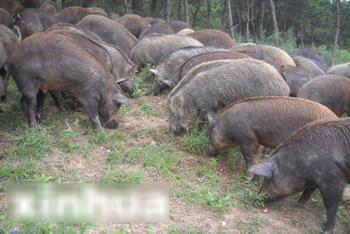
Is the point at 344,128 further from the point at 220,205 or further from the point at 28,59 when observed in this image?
the point at 28,59

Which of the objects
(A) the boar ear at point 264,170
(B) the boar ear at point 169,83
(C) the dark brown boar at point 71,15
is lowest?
(A) the boar ear at point 264,170

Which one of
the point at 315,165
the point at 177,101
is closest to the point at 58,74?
the point at 177,101

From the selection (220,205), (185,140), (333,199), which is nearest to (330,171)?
(333,199)

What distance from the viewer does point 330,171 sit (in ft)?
13.6

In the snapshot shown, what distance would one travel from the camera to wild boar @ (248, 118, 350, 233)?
416 cm

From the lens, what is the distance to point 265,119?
514 centimetres

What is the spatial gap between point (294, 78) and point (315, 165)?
431cm

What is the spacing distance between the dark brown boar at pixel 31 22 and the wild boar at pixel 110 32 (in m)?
1.26

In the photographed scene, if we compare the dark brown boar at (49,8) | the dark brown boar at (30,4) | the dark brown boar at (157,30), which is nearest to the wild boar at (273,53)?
the dark brown boar at (157,30)

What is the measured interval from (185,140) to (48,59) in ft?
9.33

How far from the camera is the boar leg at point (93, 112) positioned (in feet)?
18.9

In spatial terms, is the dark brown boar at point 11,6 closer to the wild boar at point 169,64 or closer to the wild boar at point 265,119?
the wild boar at point 169,64

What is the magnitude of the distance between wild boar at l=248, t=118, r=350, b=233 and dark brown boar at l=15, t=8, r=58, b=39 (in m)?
8.73

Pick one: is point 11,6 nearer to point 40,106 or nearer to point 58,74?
point 40,106
